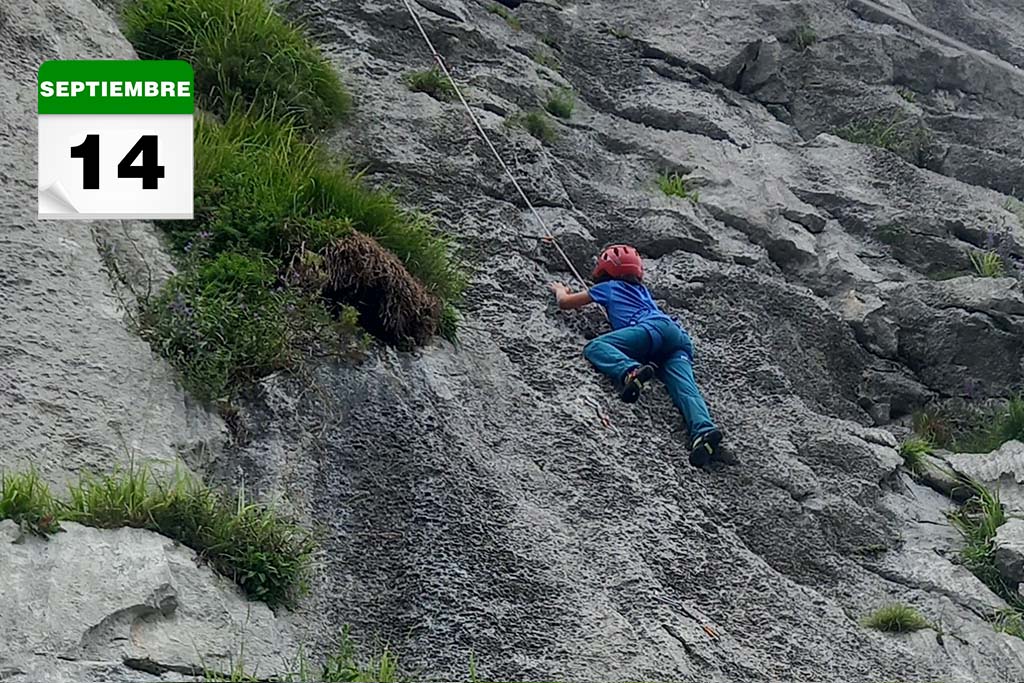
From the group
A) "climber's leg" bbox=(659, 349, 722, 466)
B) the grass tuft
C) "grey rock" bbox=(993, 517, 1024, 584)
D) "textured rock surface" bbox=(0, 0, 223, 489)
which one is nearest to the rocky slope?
"textured rock surface" bbox=(0, 0, 223, 489)

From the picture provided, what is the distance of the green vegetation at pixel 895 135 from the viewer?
11.7m

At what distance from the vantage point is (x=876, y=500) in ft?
25.7

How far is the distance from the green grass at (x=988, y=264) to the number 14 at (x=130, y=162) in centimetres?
661

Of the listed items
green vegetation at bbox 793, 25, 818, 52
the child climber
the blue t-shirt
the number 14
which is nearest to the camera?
the number 14

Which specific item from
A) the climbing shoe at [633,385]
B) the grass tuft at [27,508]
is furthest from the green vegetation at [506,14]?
the grass tuft at [27,508]

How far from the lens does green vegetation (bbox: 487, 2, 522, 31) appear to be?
11593mm

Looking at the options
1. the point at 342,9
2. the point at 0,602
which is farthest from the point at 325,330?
the point at 342,9

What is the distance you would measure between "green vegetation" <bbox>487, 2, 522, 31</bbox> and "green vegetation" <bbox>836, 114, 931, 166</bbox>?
10.3 feet

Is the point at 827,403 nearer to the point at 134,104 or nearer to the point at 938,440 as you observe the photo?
the point at 938,440

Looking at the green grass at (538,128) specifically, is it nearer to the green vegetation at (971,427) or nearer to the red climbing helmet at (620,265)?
the red climbing helmet at (620,265)

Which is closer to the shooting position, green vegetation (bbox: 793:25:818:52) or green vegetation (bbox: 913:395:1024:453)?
green vegetation (bbox: 913:395:1024:453)

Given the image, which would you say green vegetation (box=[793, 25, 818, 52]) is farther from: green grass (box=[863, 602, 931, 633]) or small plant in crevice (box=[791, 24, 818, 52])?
green grass (box=[863, 602, 931, 633])

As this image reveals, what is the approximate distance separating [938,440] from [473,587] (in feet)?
15.6

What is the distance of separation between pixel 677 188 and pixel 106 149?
4.74 meters
